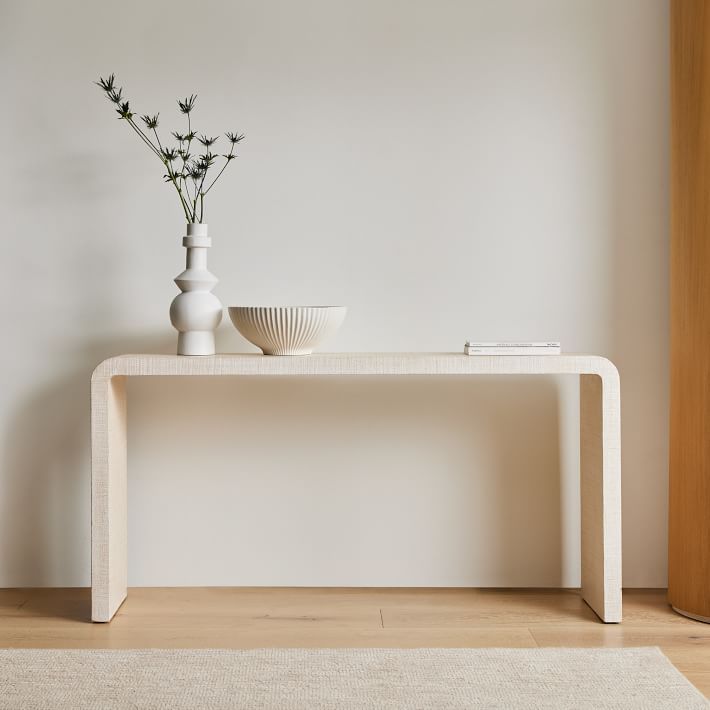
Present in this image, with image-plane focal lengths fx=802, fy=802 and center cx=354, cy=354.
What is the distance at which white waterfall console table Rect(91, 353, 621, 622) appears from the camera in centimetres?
223

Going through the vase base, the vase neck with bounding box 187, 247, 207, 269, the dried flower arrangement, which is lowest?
the vase base

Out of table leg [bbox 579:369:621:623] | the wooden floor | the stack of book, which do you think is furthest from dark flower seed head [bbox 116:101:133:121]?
table leg [bbox 579:369:621:623]

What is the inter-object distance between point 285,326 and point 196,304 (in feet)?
0.93

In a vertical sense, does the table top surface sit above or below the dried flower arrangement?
below

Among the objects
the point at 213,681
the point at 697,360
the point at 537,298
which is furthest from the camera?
the point at 537,298

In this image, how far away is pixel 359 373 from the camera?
2234 millimetres

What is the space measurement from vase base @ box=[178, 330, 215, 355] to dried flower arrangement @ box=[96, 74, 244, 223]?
37cm

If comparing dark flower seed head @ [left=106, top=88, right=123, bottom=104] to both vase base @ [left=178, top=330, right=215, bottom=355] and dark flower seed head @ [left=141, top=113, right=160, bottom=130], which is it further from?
vase base @ [left=178, top=330, right=215, bottom=355]

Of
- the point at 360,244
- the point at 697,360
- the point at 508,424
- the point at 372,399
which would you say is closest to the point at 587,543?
the point at 508,424

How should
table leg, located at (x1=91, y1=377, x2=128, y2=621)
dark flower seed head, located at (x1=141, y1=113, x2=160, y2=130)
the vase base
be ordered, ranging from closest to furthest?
table leg, located at (x1=91, y1=377, x2=128, y2=621) → the vase base → dark flower seed head, located at (x1=141, y1=113, x2=160, y2=130)

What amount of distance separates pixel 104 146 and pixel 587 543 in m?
1.98

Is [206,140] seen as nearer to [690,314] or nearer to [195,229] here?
[195,229]

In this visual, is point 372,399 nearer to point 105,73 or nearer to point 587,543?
point 587,543

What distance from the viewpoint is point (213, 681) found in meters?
1.90
